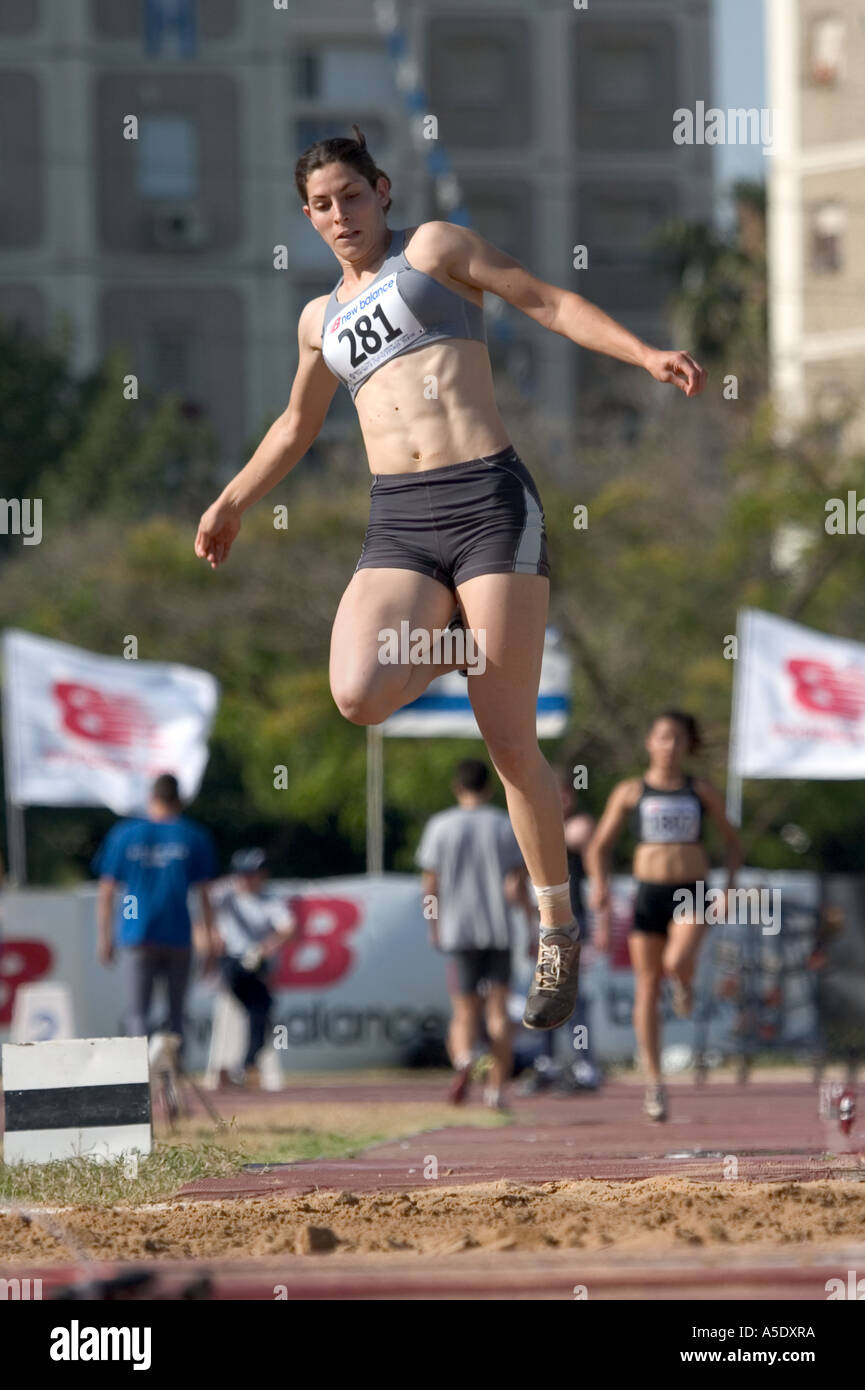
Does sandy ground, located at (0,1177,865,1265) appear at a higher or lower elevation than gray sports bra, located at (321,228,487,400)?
lower

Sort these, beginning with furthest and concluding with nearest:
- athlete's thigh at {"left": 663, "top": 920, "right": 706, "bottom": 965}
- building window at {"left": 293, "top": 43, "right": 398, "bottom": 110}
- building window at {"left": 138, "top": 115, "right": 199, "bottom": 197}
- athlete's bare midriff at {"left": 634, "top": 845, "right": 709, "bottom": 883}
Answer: building window at {"left": 293, "top": 43, "right": 398, "bottom": 110}, building window at {"left": 138, "top": 115, "right": 199, "bottom": 197}, athlete's bare midriff at {"left": 634, "top": 845, "right": 709, "bottom": 883}, athlete's thigh at {"left": 663, "top": 920, "right": 706, "bottom": 965}

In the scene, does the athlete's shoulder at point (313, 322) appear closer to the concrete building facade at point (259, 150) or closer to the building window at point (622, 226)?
the concrete building facade at point (259, 150)

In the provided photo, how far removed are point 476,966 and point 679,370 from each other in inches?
307

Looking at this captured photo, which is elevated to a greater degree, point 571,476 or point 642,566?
point 571,476

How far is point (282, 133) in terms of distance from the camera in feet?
173

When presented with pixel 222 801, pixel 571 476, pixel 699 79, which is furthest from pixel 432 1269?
pixel 699 79

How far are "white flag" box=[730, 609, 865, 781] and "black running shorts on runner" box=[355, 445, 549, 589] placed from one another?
1150 centimetres

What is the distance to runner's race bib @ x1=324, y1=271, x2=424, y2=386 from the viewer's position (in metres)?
6.36

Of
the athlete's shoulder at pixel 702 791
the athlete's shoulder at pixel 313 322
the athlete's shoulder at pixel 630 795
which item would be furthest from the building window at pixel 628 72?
the athlete's shoulder at pixel 313 322

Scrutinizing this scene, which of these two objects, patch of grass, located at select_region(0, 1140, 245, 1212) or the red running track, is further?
the red running track

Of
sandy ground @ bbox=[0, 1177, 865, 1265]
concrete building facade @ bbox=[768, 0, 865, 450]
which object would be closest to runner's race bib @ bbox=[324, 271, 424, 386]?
sandy ground @ bbox=[0, 1177, 865, 1265]

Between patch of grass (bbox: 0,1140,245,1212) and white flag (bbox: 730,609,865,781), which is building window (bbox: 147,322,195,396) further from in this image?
patch of grass (bbox: 0,1140,245,1212)

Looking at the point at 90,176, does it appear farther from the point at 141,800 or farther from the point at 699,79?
the point at 141,800

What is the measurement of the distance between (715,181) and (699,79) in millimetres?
2747
